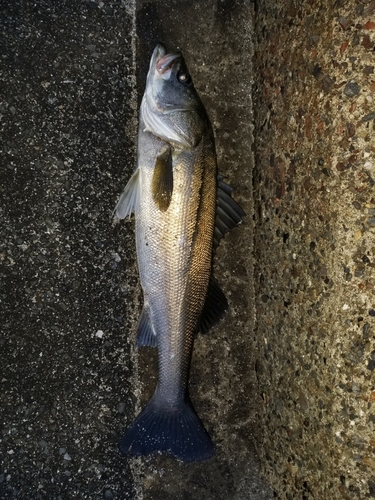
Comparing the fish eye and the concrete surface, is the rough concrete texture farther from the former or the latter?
the fish eye

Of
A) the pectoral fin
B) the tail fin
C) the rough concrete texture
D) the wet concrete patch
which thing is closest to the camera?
the rough concrete texture

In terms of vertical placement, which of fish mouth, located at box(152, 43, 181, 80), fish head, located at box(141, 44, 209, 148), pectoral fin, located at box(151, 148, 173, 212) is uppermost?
fish mouth, located at box(152, 43, 181, 80)

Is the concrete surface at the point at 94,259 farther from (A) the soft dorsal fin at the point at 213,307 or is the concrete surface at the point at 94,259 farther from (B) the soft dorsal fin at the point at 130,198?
(A) the soft dorsal fin at the point at 213,307

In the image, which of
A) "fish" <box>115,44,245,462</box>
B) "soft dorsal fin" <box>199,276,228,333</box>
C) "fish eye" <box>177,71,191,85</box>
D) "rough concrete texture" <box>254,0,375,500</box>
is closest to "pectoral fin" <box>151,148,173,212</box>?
"fish" <box>115,44,245,462</box>

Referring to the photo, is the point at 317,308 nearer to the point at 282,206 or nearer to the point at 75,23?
the point at 282,206

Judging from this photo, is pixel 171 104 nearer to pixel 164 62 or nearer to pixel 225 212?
pixel 164 62

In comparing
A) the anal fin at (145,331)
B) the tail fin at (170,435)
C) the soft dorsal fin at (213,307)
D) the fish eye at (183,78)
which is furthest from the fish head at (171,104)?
the tail fin at (170,435)

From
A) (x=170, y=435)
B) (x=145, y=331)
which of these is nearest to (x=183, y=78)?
(x=145, y=331)
